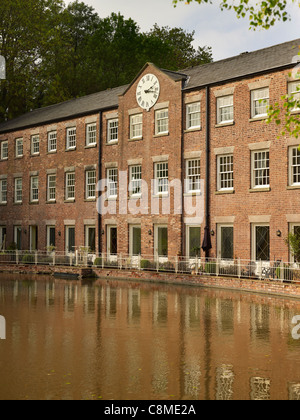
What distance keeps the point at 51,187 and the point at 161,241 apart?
1157 centimetres

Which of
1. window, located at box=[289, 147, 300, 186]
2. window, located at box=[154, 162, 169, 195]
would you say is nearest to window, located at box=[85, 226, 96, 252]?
window, located at box=[154, 162, 169, 195]

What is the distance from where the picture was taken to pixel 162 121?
3262cm

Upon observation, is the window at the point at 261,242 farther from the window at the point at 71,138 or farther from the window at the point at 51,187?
the window at the point at 51,187

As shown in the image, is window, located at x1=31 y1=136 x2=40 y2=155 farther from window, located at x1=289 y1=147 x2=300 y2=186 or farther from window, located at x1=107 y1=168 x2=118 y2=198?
window, located at x1=289 y1=147 x2=300 y2=186

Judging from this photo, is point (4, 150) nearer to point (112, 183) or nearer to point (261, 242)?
point (112, 183)

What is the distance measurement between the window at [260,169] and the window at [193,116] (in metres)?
4.34

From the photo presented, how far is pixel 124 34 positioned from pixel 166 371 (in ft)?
169

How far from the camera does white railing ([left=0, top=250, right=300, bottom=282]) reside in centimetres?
2414

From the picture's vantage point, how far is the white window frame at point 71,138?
38844mm

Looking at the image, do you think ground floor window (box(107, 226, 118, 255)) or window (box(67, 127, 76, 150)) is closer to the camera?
ground floor window (box(107, 226, 118, 255))

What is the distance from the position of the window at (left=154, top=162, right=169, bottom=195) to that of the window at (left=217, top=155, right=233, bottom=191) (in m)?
3.74

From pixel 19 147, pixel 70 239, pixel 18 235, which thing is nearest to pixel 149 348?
pixel 70 239

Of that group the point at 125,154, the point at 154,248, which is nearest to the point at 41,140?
the point at 125,154

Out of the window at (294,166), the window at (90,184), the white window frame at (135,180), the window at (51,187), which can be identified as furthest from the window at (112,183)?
the window at (294,166)
